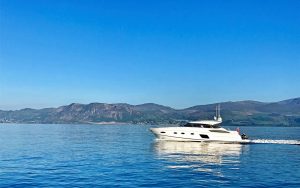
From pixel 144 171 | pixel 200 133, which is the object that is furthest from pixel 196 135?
pixel 144 171

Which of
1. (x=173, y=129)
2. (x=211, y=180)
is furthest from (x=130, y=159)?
(x=173, y=129)

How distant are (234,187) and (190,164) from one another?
16.1 meters

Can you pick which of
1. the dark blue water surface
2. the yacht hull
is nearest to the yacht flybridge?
the yacht hull

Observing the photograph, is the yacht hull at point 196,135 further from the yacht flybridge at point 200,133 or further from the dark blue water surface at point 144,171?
the dark blue water surface at point 144,171

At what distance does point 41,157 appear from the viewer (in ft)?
192

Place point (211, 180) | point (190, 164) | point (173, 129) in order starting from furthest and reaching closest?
point (173, 129) → point (190, 164) → point (211, 180)

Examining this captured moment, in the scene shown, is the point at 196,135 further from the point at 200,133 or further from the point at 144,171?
the point at 144,171

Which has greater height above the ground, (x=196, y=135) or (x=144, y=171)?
(x=196, y=135)

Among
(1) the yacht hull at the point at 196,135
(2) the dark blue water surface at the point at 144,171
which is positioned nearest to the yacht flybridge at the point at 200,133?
(1) the yacht hull at the point at 196,135

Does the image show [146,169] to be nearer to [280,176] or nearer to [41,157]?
[280,176]

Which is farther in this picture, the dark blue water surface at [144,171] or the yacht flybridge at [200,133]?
the yacht flybridge at [200,133]

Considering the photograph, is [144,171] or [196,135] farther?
[196,135]

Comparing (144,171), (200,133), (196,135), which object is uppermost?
(200,133)

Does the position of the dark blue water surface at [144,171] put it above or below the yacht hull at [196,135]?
below
